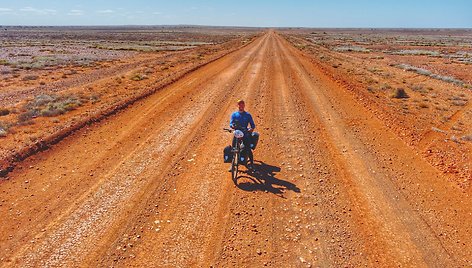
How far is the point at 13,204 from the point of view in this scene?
8117 mm

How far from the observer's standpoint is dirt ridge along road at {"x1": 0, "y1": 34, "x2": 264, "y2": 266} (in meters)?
6.74

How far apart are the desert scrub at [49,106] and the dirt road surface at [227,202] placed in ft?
13.1

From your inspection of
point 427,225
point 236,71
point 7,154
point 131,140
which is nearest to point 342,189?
point 427,225

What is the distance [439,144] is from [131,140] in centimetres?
1107

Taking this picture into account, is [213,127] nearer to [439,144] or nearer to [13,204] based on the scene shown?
[13,204]

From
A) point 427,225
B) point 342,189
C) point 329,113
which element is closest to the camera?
point 427,225

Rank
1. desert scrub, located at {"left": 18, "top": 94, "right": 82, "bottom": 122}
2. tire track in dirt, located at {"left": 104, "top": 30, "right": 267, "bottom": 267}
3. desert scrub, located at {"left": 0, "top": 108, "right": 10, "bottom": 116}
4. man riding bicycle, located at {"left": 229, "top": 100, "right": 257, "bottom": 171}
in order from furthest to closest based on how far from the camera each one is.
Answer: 1. desert scrub, located at {"left": 0, "top": 108, "right": 10, "bottom": 116}
2. desert scrub, located at {"left": 18, "top": 94, "right": 82, "bottom": 122}
3. man riding bicycle, located at {"left": 229, "top": 100, "right": 257, "bottom": 171}
4. tire track in dirt, located at {"left": 104, "top": 30, "right": 267, "bottom": 267}

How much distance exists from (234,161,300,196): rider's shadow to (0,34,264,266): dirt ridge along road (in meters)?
2.60

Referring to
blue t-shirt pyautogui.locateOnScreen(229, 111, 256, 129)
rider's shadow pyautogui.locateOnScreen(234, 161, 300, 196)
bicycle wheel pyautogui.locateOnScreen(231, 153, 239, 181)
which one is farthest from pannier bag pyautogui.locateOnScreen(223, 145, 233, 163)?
blue t-shirt pyautogui.locateOnScreen(229, 111, 256, 129)

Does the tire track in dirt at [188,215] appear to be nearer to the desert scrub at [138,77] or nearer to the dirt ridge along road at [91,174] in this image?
the dirt ridge along road at [91,174]

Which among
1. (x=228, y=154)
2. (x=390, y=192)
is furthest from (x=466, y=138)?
(x=228, y=154)

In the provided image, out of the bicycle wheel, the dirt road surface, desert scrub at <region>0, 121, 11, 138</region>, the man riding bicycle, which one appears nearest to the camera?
the dirt road surface

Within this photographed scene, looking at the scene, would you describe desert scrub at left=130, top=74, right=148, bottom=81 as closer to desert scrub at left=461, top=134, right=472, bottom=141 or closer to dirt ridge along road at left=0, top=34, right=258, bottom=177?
dirt ridge along road at left=0, top=34, right=258, bottom=177

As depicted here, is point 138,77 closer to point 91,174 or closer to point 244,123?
point 91,174
